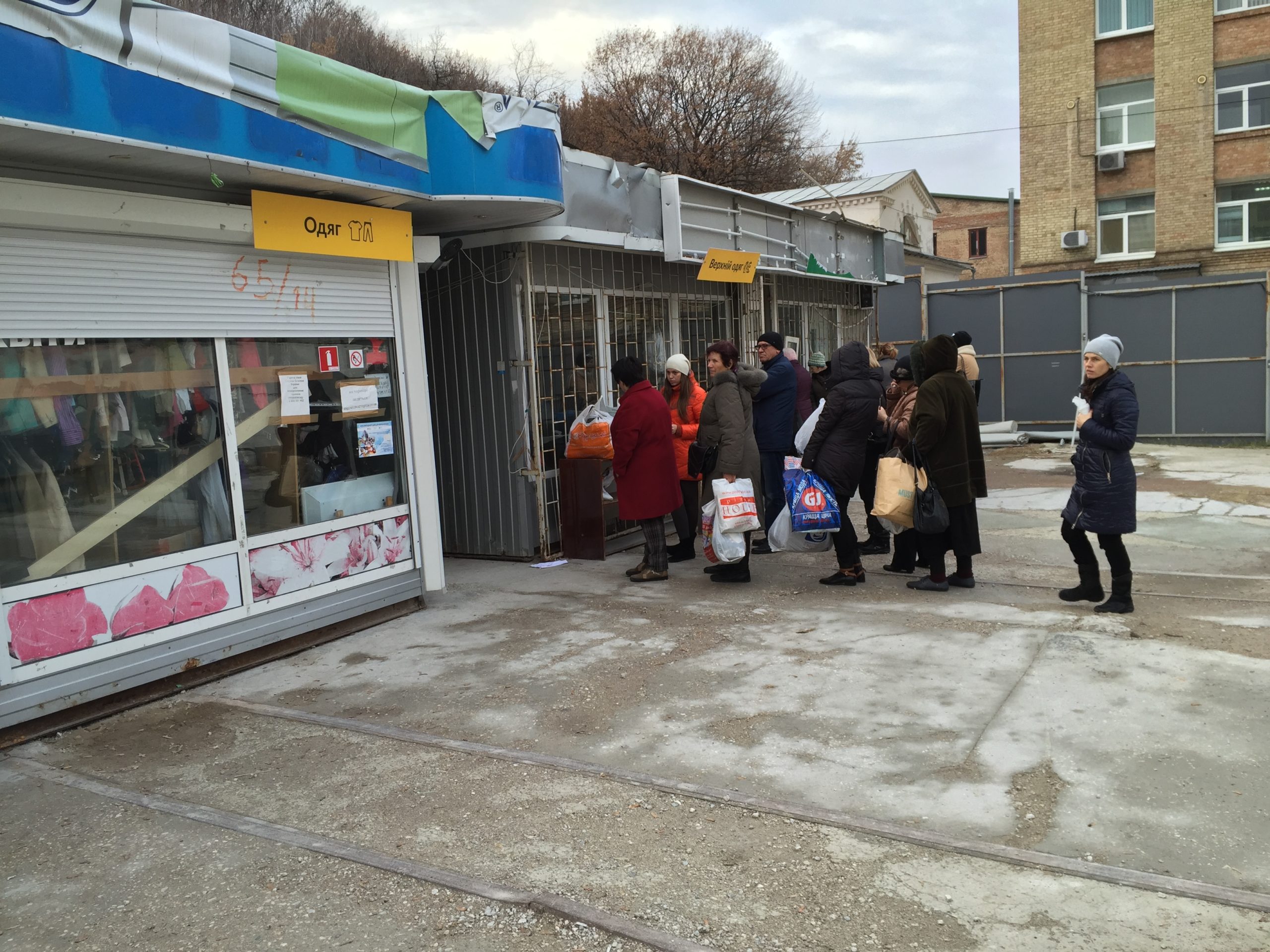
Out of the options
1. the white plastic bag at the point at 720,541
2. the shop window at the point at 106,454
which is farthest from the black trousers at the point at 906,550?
the shop window at the point at 106,454

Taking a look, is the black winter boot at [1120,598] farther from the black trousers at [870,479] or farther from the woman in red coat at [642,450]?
the woman in red coat at [642,450]

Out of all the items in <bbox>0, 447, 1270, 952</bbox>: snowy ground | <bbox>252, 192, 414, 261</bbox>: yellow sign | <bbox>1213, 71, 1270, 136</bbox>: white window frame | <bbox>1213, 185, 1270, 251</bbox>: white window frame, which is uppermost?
<bbox>1213, 71, 1270, 136</bbox>: white window frame

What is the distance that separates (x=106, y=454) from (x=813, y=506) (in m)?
4.52

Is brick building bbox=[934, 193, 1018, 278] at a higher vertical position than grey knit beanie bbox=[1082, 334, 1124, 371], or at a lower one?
higher

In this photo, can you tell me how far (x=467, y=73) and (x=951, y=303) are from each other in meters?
21.7

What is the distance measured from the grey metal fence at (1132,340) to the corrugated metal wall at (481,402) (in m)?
11.9

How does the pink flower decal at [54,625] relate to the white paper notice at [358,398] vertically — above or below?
below

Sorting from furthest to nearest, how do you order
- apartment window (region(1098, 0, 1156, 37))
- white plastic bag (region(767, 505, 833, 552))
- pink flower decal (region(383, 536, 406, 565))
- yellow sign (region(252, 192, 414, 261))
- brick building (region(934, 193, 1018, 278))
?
brick building (region(934, 193, 1018, 278)) < apartment window (region(1098, 0, 1156, 37)) < white plastic bag (region(767, 505, 833, 552)) < pink flower decal (region(383, 536, 406, 565)) < yellow sign (region(252, 192, 414, 261))

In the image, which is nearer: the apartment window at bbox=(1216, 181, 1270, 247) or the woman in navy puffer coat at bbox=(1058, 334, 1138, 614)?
the woman in navy puffer coat at bbox=(1058, 334, 1138, 614)

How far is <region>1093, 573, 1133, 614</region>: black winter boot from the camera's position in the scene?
6.26 m

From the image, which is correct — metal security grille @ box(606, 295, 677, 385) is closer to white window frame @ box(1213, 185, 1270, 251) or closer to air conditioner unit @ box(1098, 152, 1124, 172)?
air conditioner unit @ box(1098, 152, 1124, 172)

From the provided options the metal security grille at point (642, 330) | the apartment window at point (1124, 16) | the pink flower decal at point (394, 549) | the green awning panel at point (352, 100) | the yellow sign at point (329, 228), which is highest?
the apartment window at point (1124, 16)

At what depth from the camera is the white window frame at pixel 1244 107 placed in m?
24.1

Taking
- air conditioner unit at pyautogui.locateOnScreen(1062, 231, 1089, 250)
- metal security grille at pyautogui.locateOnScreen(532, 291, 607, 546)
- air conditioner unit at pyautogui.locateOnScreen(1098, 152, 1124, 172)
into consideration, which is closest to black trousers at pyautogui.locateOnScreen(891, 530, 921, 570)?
metal security grille at pyautogui.locateOnScreen(532, 291, 607, 546)
